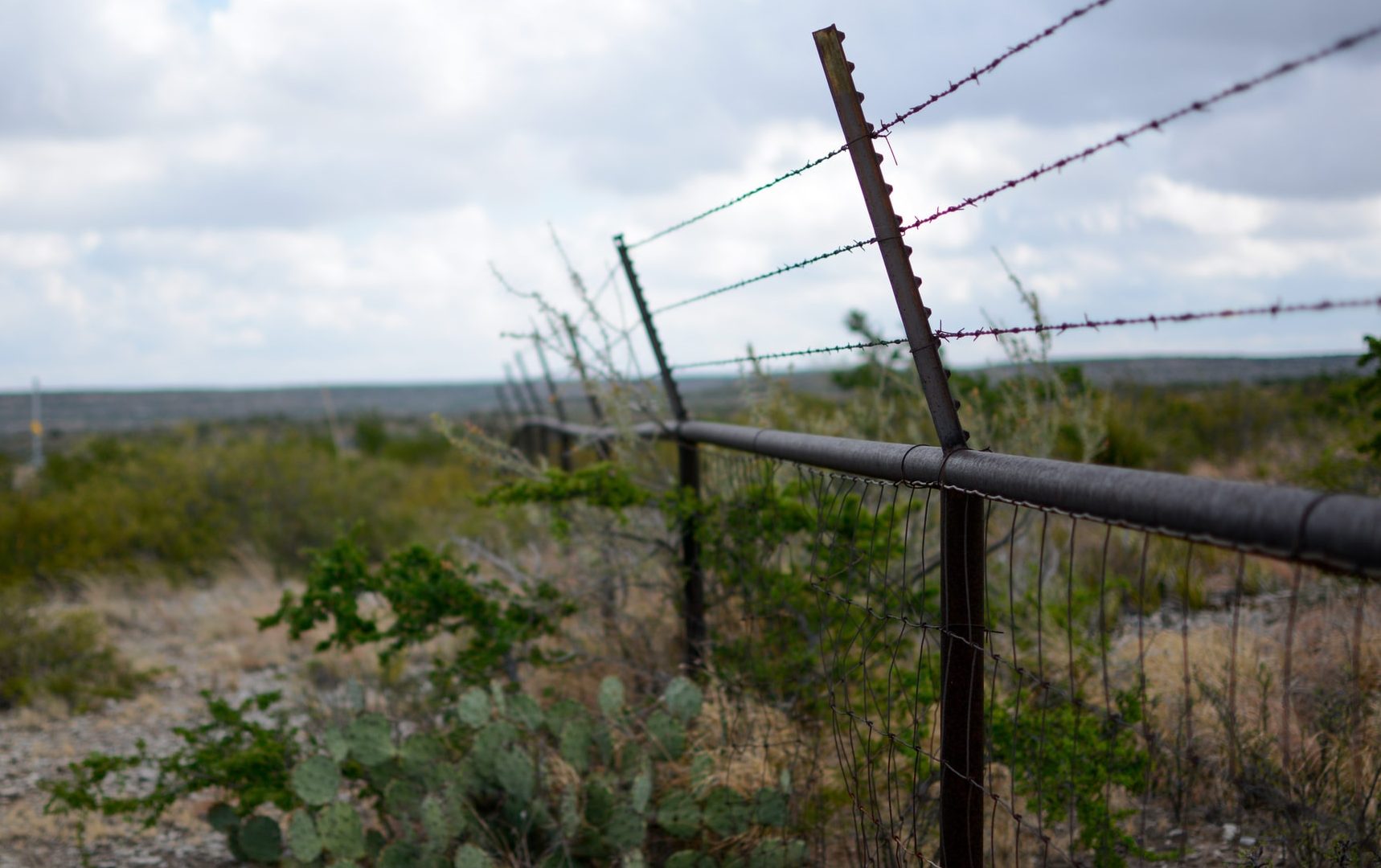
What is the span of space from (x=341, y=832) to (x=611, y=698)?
1.04 m

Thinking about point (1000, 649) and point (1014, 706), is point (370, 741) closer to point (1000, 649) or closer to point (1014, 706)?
point (1014, 706)

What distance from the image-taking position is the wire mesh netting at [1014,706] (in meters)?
2.78

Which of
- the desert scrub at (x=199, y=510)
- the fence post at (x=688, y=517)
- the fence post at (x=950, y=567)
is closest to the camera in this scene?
the fence post at (x=950, y=567)

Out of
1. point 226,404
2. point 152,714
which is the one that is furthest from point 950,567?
point 226,404

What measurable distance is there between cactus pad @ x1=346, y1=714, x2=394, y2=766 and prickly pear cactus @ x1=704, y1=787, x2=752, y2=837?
131 cm

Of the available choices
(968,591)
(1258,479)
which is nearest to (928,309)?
(968,591)

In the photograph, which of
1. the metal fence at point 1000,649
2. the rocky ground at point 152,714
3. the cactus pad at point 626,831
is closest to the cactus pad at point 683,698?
the metal fence at point 1000,649

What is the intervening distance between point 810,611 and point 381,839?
1.78 m

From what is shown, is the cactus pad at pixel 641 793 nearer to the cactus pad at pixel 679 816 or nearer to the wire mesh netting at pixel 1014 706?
the cactus pad at pixel 679 816

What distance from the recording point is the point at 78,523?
1107cm

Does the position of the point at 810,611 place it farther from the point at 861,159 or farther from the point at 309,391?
the point at 309,391

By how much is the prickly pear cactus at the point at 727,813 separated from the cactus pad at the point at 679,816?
4cm

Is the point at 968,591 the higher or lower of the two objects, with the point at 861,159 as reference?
lower

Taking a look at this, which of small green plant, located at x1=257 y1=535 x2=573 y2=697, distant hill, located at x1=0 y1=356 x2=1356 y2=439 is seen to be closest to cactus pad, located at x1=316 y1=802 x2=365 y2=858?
small green plant, located at x1=257 y1=535 x2=573 y2=697
